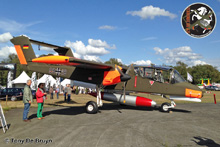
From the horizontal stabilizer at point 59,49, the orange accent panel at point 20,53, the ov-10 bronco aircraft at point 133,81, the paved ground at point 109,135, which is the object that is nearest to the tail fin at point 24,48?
the orange accent panel at point 20,53

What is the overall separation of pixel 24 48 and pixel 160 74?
1129 centimetres

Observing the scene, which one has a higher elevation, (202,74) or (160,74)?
(202,74)

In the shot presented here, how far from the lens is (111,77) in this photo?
10.7 metres

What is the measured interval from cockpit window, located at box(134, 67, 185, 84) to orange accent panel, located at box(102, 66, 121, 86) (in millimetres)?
2112

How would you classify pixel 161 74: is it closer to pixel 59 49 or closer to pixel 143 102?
pixel 143 102

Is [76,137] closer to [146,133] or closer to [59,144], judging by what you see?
[59,144]

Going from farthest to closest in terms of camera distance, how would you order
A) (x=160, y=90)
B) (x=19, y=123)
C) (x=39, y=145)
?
(x=160, y=90) < (x=19, y=123) < (x=39, y=145)

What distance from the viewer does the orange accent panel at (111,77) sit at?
10.5 m

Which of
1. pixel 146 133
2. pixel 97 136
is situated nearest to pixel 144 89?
pixel 146 133

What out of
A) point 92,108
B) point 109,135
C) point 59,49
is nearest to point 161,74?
point 92,108

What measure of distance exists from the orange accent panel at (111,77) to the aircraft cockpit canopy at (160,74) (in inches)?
83.2

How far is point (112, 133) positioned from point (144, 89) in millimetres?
5979

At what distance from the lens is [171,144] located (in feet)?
17.4

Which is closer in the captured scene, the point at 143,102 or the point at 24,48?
the point at 143,102
